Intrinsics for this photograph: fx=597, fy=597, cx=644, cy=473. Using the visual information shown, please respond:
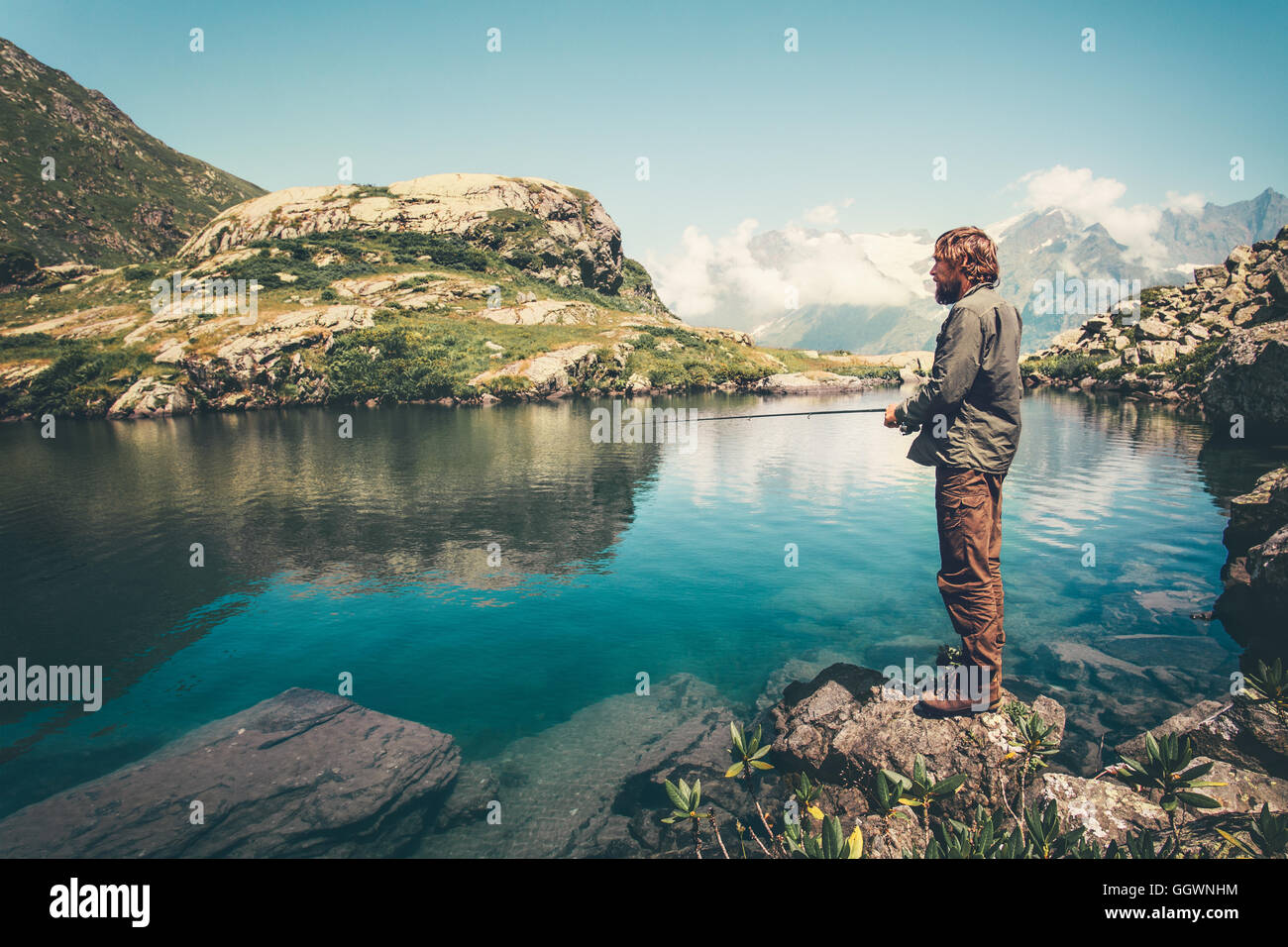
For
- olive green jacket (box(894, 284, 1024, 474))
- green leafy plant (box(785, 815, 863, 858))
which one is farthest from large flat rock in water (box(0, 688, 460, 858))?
olive green jacket (box(894, 284, 1024, 474))

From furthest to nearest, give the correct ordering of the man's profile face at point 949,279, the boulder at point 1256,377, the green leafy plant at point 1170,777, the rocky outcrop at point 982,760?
the boulder at point 1256,377, the man's profile face at point 949,279, the rocky outcrop at point 982,760, the green leafy plant at point 1170,777

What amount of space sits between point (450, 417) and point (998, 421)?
6519 centimetres

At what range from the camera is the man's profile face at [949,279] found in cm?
772

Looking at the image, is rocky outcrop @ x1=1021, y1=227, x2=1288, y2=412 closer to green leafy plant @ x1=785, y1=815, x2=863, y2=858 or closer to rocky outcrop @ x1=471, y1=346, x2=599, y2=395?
green leafy plant @ x1=785, y1=815, x2=863, y2=858

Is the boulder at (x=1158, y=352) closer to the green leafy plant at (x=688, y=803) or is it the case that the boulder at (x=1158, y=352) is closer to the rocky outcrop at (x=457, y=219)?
the green leafy plant at (x=688, y=803)

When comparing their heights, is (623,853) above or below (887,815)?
below

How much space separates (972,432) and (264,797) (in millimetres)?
10439

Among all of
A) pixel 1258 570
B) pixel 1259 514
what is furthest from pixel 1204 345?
pixel 1258 570

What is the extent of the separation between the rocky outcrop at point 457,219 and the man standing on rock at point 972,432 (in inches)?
6428

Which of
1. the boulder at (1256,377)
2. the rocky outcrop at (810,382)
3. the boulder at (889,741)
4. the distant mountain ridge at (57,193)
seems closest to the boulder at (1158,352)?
the rocky outcrop at (810,382)

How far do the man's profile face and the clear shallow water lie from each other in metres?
6.69
